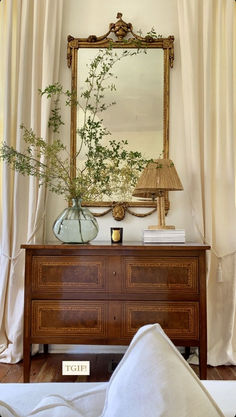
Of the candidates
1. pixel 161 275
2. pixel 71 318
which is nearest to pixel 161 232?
pixel 161 275

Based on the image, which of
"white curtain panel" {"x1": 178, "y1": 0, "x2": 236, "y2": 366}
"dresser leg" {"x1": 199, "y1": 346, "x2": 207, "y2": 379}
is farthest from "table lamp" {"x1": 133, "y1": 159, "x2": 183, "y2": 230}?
"dresser leg" {"x1": 199, "y1": 346, "x2": 207, "y2": 379}

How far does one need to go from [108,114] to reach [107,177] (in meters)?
0.66

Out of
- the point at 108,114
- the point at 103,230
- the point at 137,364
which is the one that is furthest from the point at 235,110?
the point at 137,364

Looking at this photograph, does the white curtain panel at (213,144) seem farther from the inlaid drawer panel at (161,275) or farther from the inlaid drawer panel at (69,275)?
the inlaid drawer panel at (69,275)

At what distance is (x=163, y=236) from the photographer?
2.08m

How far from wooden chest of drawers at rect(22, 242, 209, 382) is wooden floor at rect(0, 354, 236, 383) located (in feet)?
0.85

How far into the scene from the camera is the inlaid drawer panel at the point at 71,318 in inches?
75.8

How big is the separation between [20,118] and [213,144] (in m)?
1.45

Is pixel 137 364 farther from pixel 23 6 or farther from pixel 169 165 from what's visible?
pixel 23 6

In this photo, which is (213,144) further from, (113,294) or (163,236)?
(113,294)

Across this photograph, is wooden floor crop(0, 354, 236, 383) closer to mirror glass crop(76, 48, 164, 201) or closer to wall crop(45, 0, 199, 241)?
wall crop(45, 0, 199, 241)

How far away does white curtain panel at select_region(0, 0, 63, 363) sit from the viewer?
238 cm

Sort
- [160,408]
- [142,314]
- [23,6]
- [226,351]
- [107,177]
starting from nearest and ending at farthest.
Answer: [160,408], [142,314], [107,177], [226,351], [23,6]

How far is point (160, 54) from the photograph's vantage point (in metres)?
2.57
